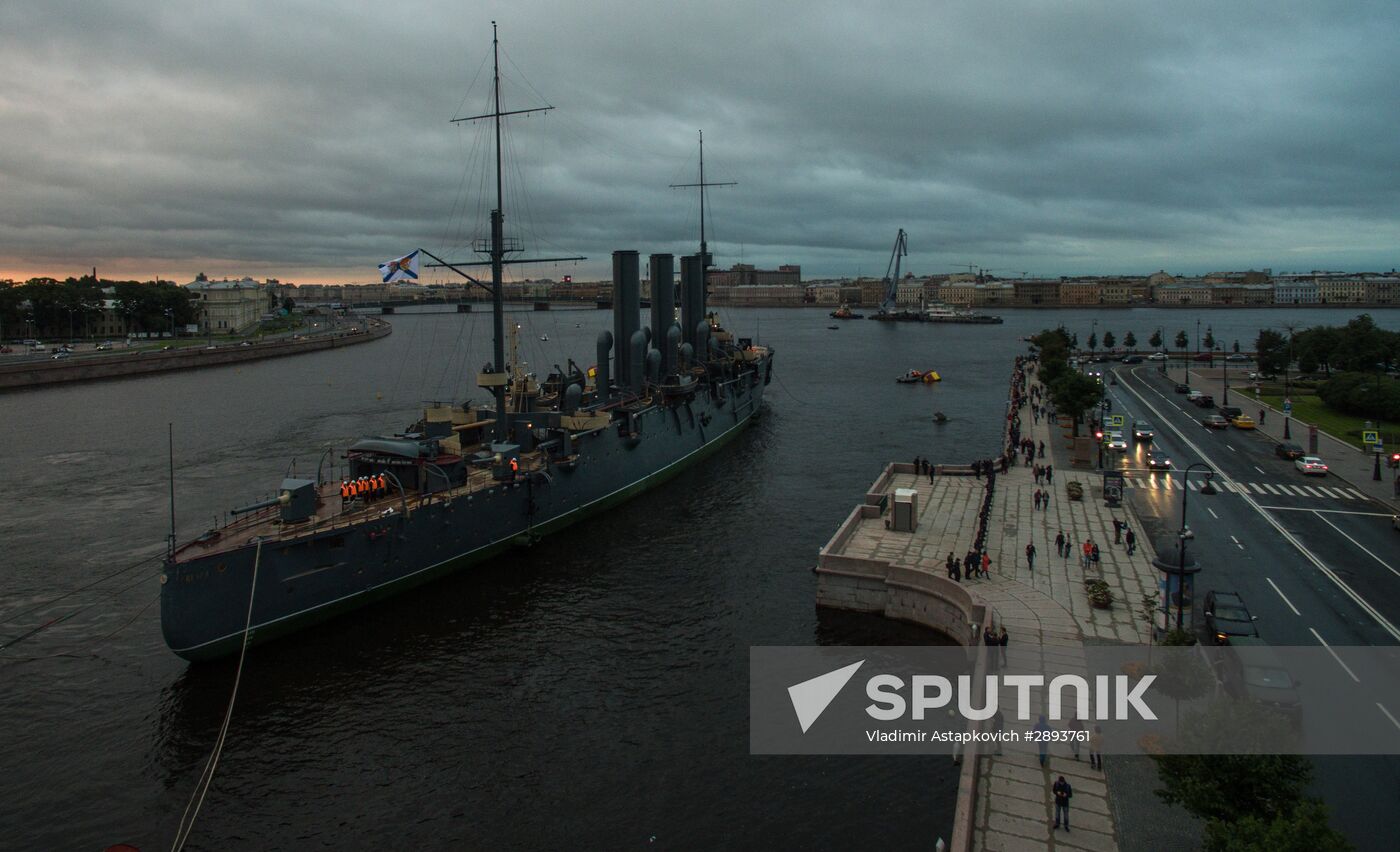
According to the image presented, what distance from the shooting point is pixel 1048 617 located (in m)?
22.1

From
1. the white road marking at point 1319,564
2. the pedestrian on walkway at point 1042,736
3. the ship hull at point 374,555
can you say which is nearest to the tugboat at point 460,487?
the ship hull at point 374,555

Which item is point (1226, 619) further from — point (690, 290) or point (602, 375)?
point (690, 290)

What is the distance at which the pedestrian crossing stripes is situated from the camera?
120 feet

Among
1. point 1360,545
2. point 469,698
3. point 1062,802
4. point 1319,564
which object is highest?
point 1360,545

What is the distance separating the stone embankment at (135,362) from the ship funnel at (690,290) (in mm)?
70033

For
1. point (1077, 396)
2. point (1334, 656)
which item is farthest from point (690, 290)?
point (1334, 656)

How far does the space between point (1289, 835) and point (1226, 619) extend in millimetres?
10997

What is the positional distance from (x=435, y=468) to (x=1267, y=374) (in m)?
79.0

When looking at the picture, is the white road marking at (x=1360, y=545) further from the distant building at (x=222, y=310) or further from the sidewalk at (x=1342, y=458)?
the distant building at (x=222, y=310)

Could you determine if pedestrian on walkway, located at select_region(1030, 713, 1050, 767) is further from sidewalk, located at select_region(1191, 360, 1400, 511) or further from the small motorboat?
the small motorboat

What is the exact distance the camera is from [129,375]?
95.3 metres

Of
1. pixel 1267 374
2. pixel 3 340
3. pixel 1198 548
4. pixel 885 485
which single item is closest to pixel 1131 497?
pixel 1198 548

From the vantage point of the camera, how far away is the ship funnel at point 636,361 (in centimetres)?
4491

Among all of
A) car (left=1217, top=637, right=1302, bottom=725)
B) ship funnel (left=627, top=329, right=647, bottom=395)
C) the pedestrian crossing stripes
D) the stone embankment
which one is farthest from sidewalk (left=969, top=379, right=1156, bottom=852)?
the stone embankment
